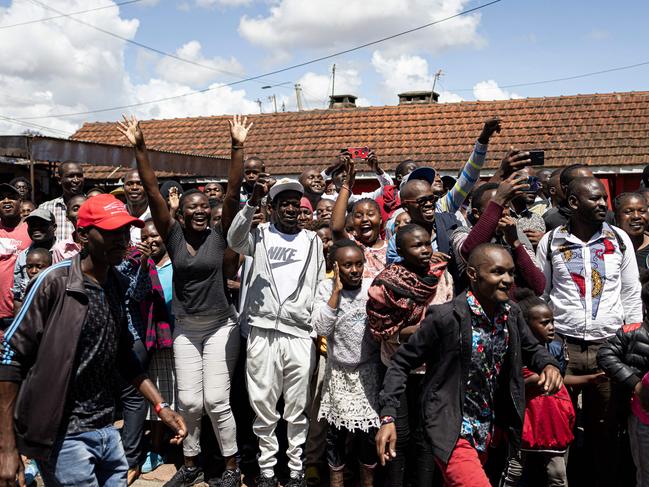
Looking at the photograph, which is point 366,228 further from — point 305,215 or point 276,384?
point 276,384

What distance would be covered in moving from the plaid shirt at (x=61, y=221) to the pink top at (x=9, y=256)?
13.0 inches

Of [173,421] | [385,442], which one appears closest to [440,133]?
[385,442]

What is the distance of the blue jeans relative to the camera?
2773 millimetres

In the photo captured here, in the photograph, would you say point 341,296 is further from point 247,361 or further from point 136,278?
point 136,278

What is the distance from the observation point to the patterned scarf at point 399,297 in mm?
3807

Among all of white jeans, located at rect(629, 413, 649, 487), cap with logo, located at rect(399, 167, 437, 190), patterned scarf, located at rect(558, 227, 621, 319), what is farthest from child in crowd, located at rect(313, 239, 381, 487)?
white jeans, located at rect(629, 413, 649, 487)

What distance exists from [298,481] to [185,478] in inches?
35.2

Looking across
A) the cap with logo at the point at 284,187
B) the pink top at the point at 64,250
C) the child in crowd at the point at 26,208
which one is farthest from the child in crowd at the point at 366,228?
the child in crowd at the point at 26,208

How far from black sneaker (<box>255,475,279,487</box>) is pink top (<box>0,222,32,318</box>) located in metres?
2.66

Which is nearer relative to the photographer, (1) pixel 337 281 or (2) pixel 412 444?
(2) pixel 412 444

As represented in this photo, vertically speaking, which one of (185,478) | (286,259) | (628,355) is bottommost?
(185,478)

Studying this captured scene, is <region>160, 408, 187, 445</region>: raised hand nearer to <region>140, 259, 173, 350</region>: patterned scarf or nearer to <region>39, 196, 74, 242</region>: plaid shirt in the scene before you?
<region>140, 259, 173, 350</region>: patterned scarf

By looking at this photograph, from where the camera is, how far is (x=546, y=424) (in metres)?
3.94

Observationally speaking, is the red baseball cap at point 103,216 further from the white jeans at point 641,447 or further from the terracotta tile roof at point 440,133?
the terracotta tile roof at point 440,133
